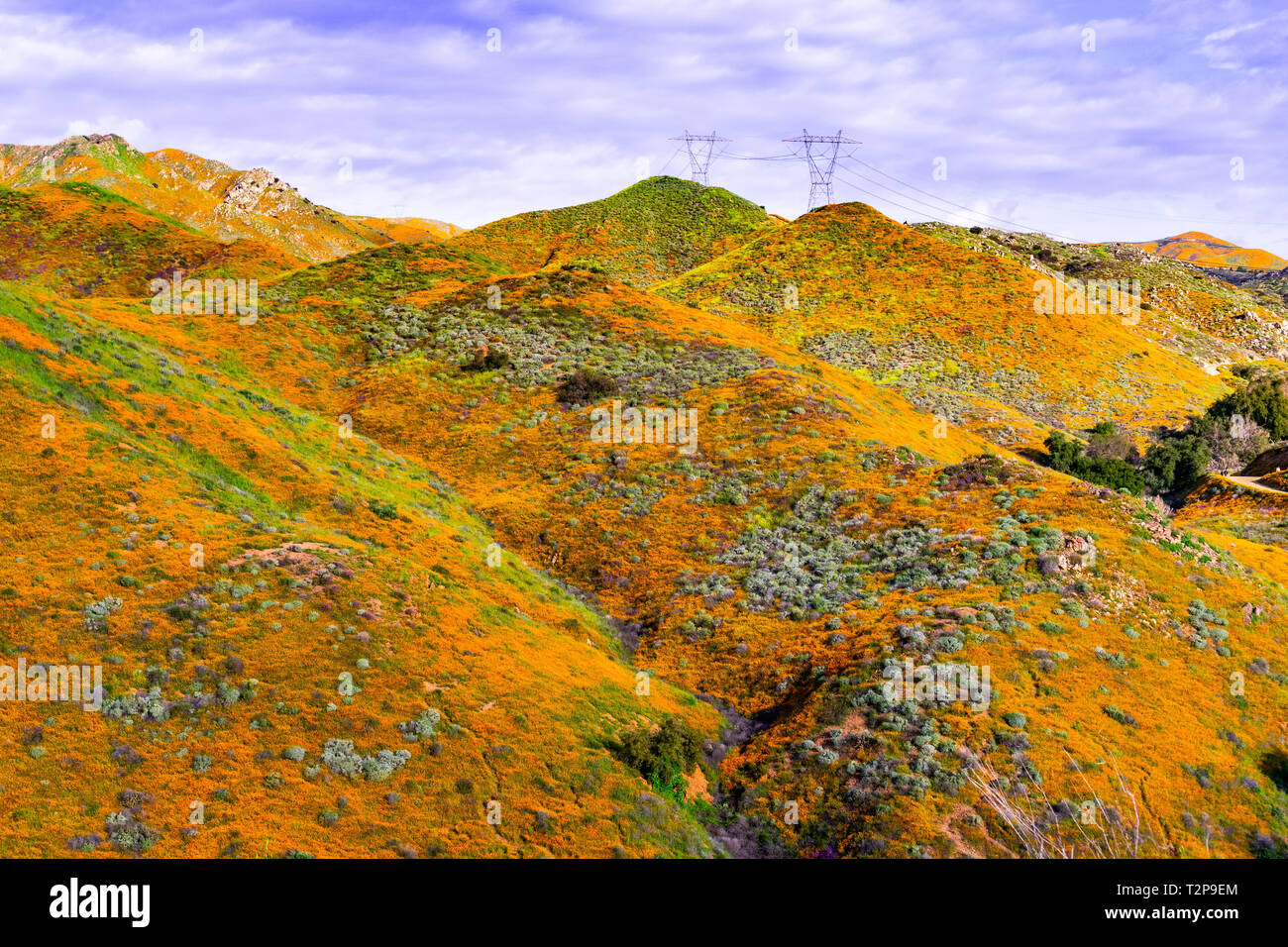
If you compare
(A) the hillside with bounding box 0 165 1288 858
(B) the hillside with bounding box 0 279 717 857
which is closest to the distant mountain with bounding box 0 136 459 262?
(A) the hillside with bounding box 0 165 1288 858

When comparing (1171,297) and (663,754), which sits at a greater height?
(1171,297)

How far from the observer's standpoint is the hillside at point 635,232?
106 meters

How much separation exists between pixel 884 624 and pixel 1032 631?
3.95 metres

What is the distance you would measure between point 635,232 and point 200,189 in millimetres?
110033

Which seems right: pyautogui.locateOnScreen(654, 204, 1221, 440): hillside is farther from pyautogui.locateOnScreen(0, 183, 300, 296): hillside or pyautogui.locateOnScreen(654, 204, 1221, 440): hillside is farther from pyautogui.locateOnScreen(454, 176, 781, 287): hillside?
pyautogui.locateOnScreen(0, 183, 300, 296): hillside

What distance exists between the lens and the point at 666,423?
39781 millimetres

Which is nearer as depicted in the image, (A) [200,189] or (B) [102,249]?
(B) [102,249]

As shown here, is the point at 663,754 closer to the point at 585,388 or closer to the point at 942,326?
the point at 585,388

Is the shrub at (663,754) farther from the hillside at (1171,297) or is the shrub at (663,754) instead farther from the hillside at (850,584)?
the hillside at (1171,297)

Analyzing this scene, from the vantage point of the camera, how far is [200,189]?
160m

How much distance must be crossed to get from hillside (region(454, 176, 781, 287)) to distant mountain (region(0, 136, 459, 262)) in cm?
4996

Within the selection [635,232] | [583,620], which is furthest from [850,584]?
[635,232]

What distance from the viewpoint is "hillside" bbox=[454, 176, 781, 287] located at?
347 ft
